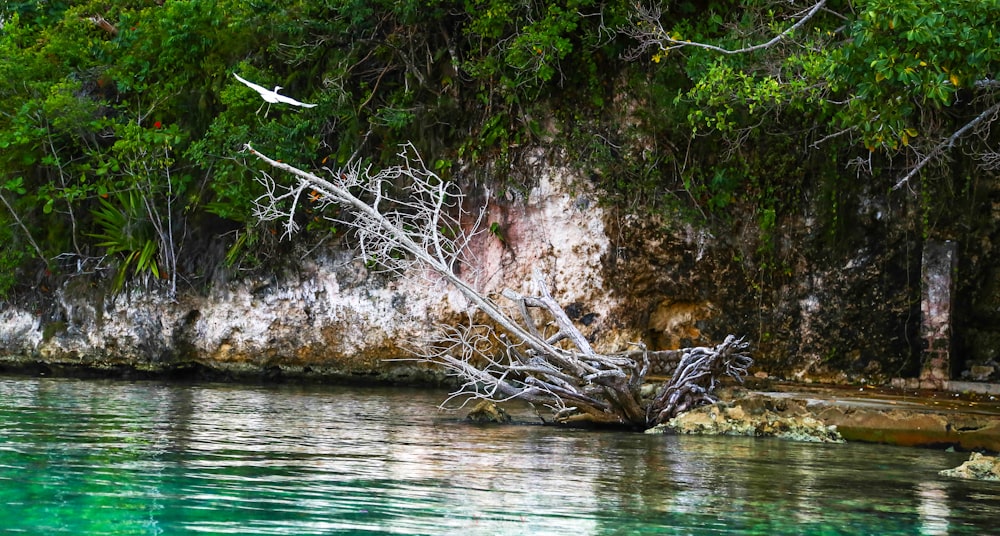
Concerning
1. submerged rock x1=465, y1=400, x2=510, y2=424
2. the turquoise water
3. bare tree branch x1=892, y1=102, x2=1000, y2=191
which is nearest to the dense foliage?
bare tree branch x1=892, y1=102, x2=1000, y2=191

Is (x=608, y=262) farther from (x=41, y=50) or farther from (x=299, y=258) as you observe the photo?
(x=41, y=50)

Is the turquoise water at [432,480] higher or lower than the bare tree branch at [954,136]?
lower

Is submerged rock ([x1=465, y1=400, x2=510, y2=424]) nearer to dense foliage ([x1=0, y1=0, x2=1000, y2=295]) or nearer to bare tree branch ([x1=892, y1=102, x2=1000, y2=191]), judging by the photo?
dense foliage ([x1=0, y1=0, x2=1000, y2=295])

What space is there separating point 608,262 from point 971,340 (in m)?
4.40

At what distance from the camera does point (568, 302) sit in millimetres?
14938

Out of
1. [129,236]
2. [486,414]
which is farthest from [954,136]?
[129,236]

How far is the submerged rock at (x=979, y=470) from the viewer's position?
7754 mm

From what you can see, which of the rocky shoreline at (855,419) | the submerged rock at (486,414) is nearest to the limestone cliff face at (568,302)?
the submerged rock at (486,414)

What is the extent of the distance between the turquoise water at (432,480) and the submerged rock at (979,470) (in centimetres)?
27

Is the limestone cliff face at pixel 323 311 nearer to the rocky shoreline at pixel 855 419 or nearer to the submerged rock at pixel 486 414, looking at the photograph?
the submerged rock at pixel 486 414

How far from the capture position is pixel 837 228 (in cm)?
1388

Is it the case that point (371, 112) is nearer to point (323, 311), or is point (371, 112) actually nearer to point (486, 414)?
point (323, 311)

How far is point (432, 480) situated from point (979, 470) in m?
3.75

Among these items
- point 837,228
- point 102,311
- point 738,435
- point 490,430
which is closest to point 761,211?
point 837,228
